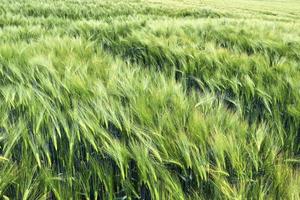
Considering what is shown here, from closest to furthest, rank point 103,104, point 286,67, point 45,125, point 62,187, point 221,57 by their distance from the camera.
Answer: point 62,187
point 45,125
point 103,104
point 286,67
point 221,57

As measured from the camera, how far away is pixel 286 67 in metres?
1.81

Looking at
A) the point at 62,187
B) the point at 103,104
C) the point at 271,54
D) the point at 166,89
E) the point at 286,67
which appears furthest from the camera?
the point at 271,54

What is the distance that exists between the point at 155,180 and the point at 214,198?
0.53 ft

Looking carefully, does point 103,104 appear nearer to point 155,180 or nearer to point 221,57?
point 155,180

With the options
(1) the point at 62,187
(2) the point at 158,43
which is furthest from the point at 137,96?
(2) the point at 158,43

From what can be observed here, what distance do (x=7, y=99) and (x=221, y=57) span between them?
1.40 meters

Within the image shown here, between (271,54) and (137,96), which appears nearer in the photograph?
(137,96)

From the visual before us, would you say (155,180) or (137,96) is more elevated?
(137,96)

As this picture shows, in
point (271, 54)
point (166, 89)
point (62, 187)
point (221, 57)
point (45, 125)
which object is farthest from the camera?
point (271, 54)

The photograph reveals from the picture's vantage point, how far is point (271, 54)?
2.65m

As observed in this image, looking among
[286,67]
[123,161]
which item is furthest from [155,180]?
[286,67]

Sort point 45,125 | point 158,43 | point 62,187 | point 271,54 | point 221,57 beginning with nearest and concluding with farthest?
1. point 62,187
2. point 45,125
3. point 221,57
4. point 158,43
5. point 271,54

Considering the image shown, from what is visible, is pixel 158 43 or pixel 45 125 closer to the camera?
pixel 45 125

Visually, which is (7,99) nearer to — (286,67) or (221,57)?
(221,57)
